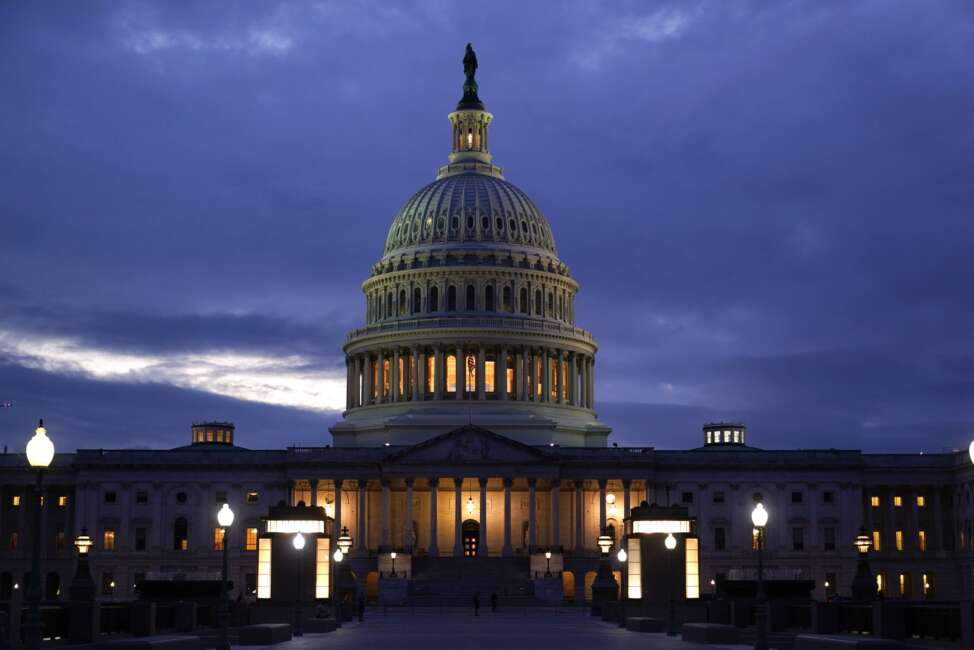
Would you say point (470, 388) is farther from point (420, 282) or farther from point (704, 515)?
point (704, 515)

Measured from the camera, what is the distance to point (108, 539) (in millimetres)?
151750

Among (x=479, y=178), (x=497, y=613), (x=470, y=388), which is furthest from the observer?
(x=479, y=178)

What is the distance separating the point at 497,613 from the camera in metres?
109

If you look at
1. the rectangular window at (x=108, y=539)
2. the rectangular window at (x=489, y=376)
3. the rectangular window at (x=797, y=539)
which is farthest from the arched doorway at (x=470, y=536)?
the rectangular window at (x=108, y=539)

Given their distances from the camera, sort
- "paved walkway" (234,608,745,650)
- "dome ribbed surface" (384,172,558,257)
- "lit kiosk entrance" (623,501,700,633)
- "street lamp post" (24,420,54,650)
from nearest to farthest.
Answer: "street lamp post" (24,420,54,650) → "paved walkway" (234,608,745,650) → "lit kiosk entrance" (623,501,700,633) → "dome ribbed surface" (384,172,558,257)

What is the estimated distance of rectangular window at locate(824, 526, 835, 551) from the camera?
152 m

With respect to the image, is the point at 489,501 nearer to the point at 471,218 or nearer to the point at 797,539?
the point at 797,539

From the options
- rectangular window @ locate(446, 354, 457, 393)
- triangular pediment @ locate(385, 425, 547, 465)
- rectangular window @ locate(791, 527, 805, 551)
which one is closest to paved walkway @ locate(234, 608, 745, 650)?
triangular pediment @ locate(385, 425, 547, 465)

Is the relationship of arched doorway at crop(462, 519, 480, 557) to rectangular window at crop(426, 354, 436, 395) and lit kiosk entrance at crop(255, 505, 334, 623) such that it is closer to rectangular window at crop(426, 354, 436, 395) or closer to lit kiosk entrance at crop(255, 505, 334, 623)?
rectangular window at crop(426, 354, 436, 395)

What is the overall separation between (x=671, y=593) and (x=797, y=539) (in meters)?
83.7

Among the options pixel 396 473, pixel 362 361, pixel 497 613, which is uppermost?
pixel 362 361

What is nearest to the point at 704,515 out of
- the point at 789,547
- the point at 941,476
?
the point at 789,547

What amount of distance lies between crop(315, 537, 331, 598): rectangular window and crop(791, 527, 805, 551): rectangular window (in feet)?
250

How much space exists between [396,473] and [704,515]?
92.4ft
